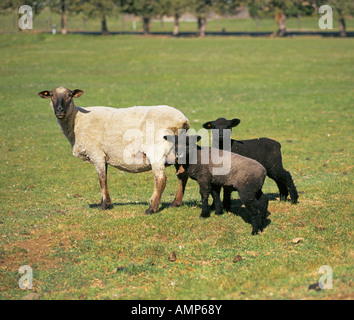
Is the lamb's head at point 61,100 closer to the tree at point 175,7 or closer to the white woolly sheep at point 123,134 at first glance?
the white woolly sheep at point 123,134

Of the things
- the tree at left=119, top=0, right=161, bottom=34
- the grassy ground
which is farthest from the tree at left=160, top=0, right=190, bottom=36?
the grassy ground

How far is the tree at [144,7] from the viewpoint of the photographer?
255 ft

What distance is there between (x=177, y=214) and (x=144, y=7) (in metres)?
71.4

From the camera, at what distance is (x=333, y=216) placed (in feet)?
37.0

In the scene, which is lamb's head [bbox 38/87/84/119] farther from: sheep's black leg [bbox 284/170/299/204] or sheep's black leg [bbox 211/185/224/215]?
sheep's black leg [bbox 284/170/299/204]

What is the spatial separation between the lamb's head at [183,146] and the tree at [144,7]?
229 ft

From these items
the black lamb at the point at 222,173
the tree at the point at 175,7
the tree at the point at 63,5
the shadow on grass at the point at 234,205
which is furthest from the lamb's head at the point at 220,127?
the tree at the point at 175,7

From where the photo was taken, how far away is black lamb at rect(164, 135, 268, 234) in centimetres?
1035

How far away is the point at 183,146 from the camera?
434 inches

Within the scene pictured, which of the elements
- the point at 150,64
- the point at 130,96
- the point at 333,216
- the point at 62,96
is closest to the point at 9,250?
the point at 62,96

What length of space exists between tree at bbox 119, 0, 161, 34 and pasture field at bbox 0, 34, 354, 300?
43.6 m
